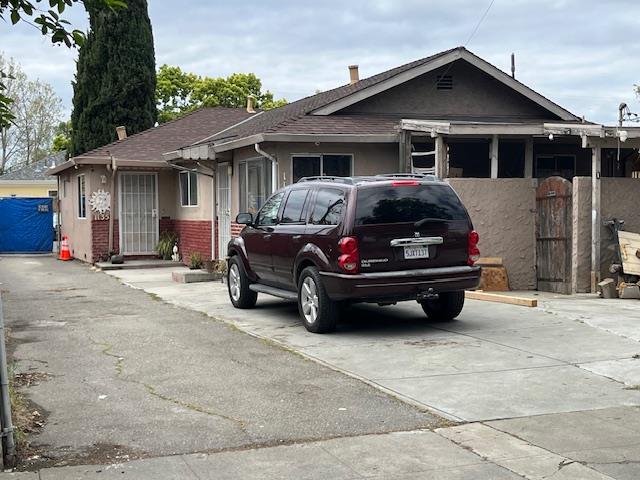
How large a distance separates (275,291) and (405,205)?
259 centimetres

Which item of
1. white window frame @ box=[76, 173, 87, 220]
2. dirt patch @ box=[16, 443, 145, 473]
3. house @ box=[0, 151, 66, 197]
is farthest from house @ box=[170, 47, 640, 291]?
house @ box=[0, 151, 66, 197]

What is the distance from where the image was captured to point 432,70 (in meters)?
18.2

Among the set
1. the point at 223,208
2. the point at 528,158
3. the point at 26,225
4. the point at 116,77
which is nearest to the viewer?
the point at 528,158

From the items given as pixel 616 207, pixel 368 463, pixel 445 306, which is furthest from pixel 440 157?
pixel 368 463

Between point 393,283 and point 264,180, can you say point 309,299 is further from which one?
point 264,180

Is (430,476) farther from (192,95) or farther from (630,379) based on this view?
(192,95)

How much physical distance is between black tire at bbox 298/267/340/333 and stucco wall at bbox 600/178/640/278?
5.91 meters

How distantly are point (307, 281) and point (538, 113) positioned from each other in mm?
11258

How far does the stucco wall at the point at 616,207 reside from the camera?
536 inches

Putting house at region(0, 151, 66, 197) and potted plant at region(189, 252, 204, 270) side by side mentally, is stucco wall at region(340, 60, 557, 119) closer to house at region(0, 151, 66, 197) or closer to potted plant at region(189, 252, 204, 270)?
potted plant at region(189, 252, 204, 270)

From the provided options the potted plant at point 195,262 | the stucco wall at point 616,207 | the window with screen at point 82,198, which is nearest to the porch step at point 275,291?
the stucco wall at point 616,207

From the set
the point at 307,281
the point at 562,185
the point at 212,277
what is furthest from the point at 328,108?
the point at 307,281

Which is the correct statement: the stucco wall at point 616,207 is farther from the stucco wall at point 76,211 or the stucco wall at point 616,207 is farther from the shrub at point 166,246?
the stucco wall at point 76,211

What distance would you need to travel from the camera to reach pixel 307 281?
10094mm
